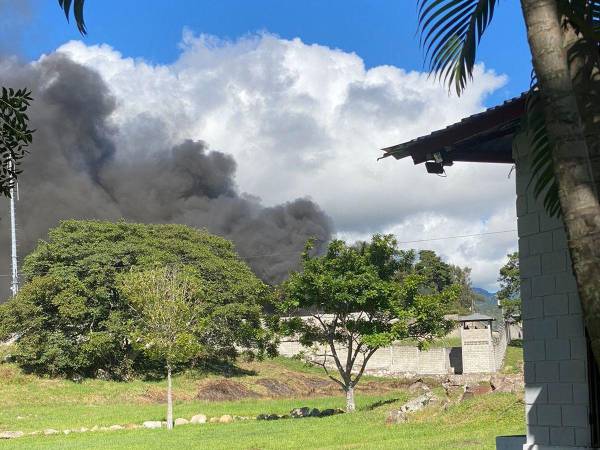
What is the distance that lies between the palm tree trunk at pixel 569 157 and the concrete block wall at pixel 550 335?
4572mm

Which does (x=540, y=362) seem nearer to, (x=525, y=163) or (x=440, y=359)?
(x=525, y=163)

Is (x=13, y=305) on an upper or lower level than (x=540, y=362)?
upper

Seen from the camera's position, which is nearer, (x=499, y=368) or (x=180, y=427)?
(x=180, y=427)

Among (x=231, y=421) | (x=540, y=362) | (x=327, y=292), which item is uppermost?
(x=327, y=292)

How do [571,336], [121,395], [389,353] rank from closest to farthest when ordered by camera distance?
[571,336] → [121,395] → [389,353]

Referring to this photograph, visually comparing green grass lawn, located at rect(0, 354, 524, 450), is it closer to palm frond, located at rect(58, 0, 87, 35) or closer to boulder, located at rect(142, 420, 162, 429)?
boulder, located at rect(142, 420, 162, 429)

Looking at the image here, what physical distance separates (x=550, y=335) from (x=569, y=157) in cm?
496

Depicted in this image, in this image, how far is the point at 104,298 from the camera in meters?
44.1

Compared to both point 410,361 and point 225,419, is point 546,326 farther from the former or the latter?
point 410,361

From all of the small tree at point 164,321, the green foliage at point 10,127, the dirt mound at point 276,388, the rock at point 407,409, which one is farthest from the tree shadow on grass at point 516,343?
the green foliage at point 10,127

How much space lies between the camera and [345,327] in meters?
28.4

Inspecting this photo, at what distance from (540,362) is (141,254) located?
39589 millimetres

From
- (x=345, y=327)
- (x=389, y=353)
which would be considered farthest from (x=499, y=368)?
(x=345, y=327)

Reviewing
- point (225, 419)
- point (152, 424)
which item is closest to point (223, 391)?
point (225, 419)
